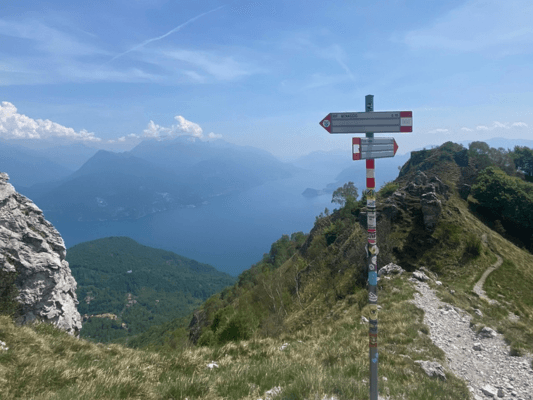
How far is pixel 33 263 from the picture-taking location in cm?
1653

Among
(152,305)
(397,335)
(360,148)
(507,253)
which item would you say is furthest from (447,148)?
(152,305)

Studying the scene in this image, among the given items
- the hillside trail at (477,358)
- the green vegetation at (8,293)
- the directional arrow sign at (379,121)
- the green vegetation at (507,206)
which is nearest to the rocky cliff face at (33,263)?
the green vegetation at (8,293)

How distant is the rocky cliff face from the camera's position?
15.7 meters

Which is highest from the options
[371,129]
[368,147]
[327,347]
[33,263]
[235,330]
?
[371,129]

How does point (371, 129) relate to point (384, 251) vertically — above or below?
above

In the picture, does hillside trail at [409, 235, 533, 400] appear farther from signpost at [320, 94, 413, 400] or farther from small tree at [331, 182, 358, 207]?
small tree at [331, 182, 358, 207]

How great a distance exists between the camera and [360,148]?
5.30 meters

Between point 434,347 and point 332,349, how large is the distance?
459 cm

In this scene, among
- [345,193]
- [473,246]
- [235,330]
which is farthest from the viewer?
[345,193]

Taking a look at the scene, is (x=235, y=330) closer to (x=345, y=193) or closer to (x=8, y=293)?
(x=8, y=293)

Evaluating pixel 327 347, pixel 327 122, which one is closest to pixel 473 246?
pixel 327 347

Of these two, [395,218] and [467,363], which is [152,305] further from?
[467,363]

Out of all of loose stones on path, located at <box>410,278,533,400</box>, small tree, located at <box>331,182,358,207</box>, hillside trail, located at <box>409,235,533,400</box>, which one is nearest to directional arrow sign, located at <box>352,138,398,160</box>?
hillside trail, located at <box>409,235,533,400</box>

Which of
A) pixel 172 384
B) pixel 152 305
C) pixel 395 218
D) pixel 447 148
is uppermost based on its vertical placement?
pixel 447 148
